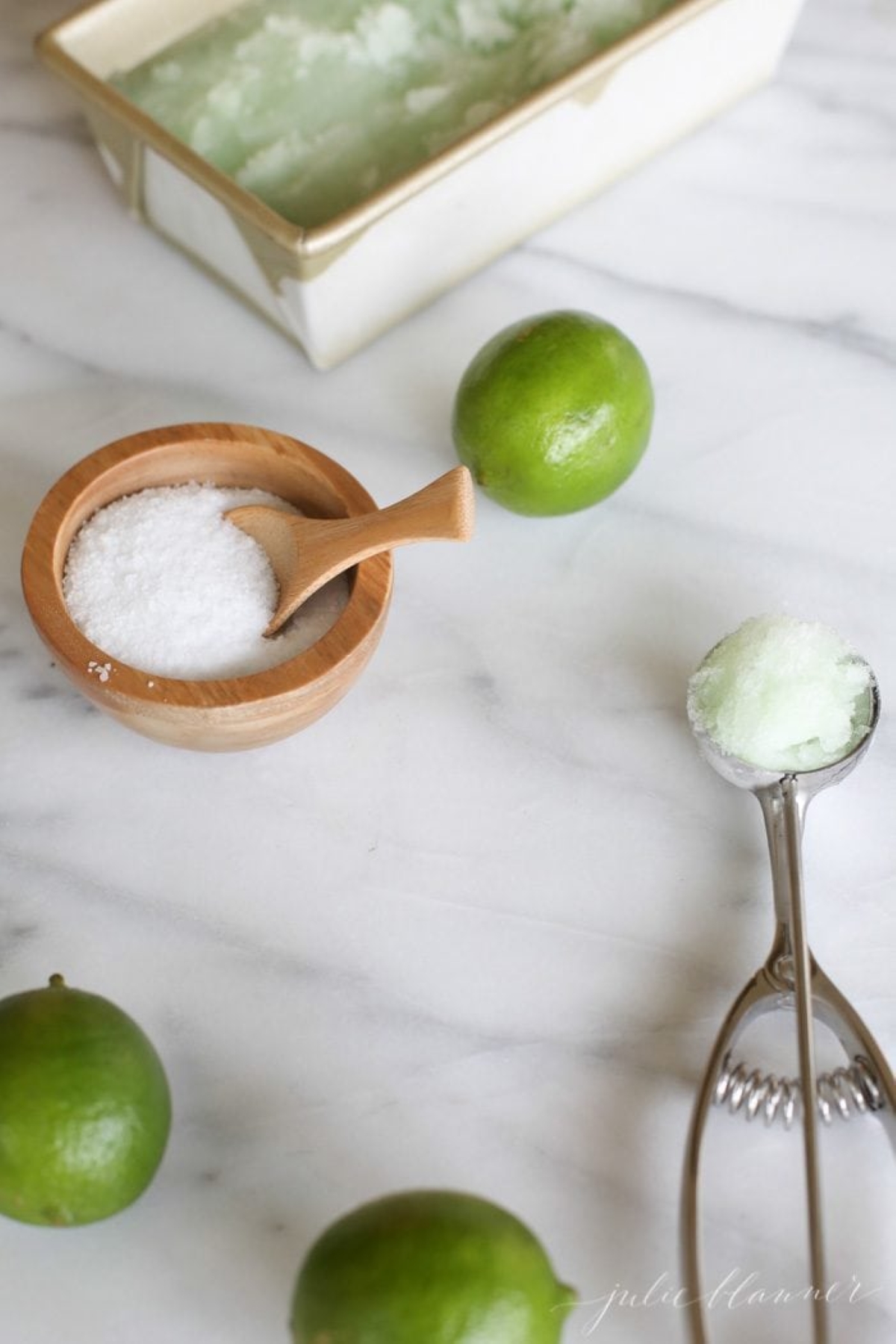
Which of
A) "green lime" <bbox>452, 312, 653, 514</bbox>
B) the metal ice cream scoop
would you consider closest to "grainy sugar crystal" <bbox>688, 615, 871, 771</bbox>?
the metal ice cream scoop

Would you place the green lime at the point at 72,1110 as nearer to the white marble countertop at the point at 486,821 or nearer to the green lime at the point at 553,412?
the white marble countertop at the point at 486,821

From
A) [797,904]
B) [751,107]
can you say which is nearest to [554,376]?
[797,904]

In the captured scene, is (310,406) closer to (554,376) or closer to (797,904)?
(554,376)

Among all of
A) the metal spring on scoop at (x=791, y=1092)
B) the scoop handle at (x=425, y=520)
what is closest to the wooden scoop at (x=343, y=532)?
the scoop handle at (x=425, y=520)

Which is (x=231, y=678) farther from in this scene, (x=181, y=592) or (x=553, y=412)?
(x=553, y=412)

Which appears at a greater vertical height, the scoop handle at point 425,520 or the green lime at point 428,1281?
the scoop handle at point 425,520

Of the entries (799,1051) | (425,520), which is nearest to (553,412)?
(425,520)
